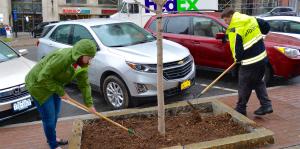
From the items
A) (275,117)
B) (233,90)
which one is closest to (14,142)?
(275,117)

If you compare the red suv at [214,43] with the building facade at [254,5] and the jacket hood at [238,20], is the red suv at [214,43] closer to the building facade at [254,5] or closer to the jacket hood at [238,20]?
the jacket hood at [238,20]

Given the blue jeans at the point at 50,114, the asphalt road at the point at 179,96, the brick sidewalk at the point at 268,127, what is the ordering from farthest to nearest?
the asphalt road at the point at 179,96 → the brick sidewalk at the point at 268,127 → the blue jeans at the point at 50,114

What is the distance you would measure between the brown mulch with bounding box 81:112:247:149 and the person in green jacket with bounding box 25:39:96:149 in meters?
0.51

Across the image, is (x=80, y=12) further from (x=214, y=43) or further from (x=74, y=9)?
(x=214, y=43)

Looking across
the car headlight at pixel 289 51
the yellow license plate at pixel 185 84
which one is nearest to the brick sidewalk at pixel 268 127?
the yellow license plate at pixel 185 84

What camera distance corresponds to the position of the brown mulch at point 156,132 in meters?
4.64

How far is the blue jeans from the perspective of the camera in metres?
4.50

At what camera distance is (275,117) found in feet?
19.3

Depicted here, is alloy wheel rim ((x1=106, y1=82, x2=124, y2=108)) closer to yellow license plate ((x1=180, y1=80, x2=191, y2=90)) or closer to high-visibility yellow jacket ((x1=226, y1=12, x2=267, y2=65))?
yellow license plate ((x1=180, y1=80, x2=191, y2=90))

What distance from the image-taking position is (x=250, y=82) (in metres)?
5.66

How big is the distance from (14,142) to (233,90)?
4557 mm

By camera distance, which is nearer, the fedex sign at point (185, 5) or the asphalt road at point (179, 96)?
the asphalt road at point (179, 96)

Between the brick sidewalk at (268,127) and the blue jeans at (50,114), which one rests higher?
the blue jeans at (50,114)

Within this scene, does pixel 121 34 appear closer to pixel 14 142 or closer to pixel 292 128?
pixel 14 142
